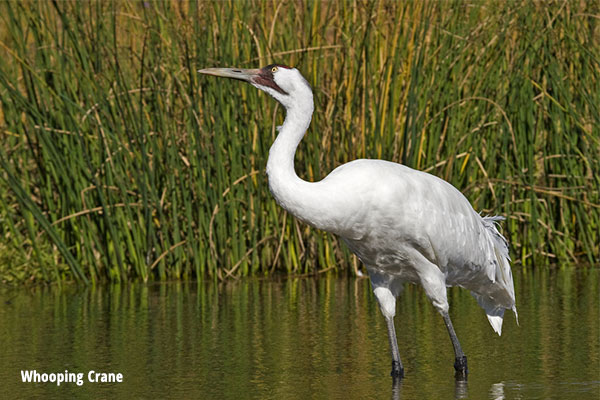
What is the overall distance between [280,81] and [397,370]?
1.52 m

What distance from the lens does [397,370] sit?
549 cm

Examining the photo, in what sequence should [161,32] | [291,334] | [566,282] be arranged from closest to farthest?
[291,334], [566,282], [161,32]

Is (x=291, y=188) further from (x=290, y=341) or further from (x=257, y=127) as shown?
(x=257, y=127)

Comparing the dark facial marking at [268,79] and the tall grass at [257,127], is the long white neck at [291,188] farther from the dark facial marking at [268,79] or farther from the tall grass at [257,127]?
the tall grass at [257,127]

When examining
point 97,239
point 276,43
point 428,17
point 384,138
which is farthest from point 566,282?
point 97,239

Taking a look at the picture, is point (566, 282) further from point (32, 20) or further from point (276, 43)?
point (32, 20)

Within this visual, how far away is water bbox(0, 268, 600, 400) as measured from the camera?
529 cm

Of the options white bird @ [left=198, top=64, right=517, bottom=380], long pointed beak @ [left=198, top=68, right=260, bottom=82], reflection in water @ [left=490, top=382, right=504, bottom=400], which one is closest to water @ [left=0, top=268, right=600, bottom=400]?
reflection in water @ [left=490, top=382, right=504, bottom=400]

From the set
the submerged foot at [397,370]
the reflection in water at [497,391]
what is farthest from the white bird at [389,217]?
the reflection in water at [497,391]

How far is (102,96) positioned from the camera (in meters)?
8.04

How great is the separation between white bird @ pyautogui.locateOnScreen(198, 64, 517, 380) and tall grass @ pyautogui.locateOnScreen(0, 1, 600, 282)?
85.7 inches

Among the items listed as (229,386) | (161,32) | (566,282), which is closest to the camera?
(229,386)

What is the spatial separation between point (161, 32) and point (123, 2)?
71 cm

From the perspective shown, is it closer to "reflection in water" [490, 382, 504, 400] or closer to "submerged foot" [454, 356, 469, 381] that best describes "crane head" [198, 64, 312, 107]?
"submerged foot" [454, 356, 469, 381]
